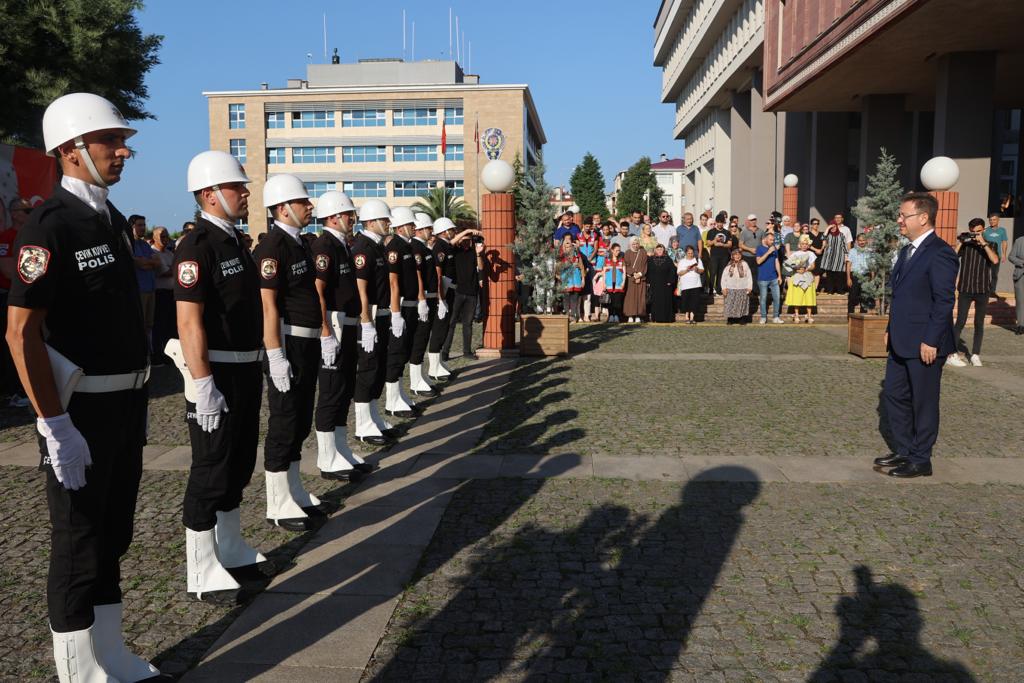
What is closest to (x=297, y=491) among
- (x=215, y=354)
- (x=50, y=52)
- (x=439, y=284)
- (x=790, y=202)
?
(x=215, y=354)

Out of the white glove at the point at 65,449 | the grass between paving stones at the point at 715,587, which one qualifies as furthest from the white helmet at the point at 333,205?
the white glove at the point at 65,449

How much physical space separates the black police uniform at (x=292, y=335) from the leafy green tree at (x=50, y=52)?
16346 millimetres

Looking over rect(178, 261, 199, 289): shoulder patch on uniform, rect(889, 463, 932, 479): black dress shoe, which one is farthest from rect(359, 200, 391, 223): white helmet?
rect(889, 463, 932, 479): black dress shoe

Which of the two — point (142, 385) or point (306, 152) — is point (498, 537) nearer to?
point (142, 385)

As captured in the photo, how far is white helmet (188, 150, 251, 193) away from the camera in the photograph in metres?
4.18

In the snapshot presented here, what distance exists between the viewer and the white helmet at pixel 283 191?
5312 millimetres

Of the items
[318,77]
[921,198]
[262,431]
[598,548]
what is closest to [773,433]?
[921,198]

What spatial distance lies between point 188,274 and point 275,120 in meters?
82.3

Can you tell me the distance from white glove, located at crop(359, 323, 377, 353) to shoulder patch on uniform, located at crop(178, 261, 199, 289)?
123 inches

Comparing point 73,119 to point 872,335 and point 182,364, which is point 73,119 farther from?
point 872,335

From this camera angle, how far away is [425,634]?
12.3 feet

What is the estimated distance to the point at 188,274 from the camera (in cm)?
397

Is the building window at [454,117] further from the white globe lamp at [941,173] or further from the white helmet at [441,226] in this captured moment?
the white helmet at [441,226]

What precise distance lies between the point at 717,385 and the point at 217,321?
310 inches
